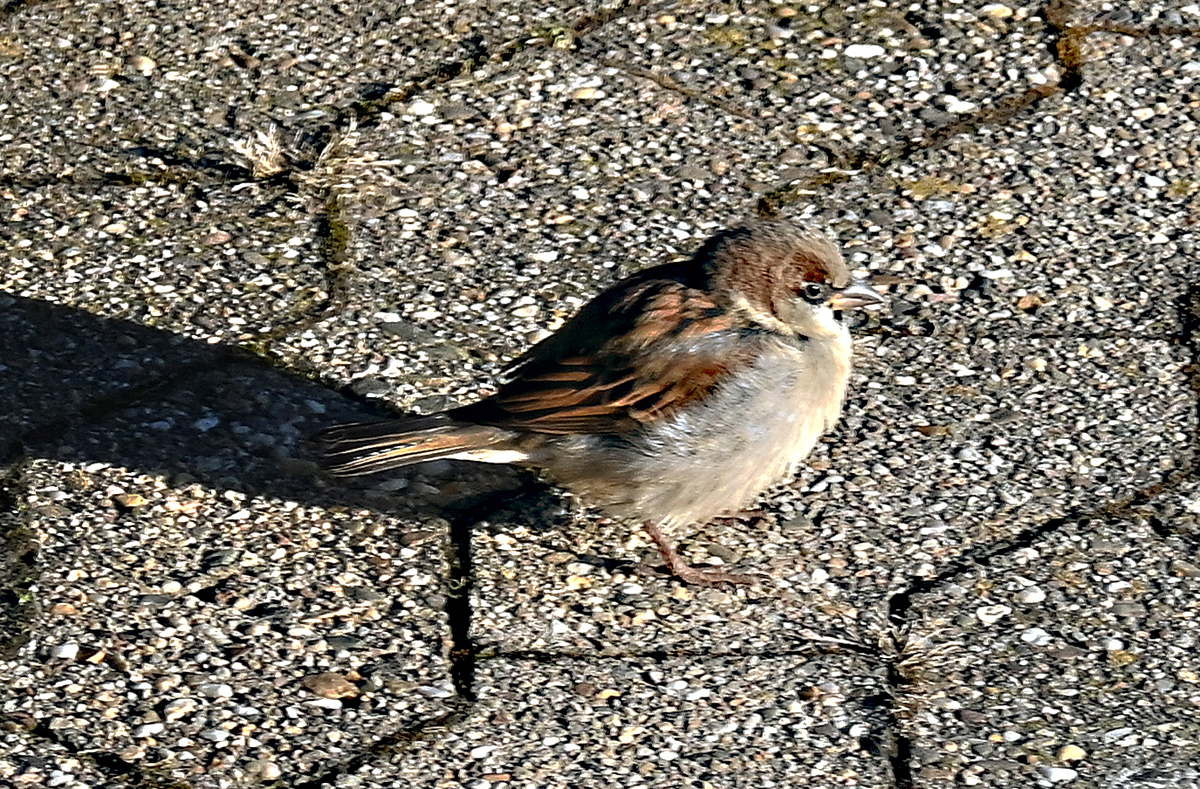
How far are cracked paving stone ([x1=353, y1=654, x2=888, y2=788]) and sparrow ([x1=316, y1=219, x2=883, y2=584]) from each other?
0.35 meters

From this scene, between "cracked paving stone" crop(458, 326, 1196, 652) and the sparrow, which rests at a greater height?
the sparrow

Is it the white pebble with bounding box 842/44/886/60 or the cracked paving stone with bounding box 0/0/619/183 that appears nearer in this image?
the cracked paving stone with bounding box 0/0/619/183

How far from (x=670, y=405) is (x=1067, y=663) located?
3.28ft

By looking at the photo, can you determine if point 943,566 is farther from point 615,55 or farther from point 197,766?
point 615,55

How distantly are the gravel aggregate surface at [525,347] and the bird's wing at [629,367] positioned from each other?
318 mm

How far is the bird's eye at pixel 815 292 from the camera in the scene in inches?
158

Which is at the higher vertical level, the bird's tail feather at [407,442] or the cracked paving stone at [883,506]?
the bird's tail feather at [407,442]

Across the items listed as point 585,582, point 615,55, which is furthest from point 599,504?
point 615,55

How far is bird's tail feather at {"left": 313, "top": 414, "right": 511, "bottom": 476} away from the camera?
3.87 meters

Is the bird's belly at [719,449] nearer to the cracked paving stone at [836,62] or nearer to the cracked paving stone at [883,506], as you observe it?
the cracked paving stone at [883,506]

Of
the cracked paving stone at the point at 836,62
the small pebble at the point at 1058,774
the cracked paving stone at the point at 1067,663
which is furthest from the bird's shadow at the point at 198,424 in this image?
the cracked paving stone at the point at 836,62

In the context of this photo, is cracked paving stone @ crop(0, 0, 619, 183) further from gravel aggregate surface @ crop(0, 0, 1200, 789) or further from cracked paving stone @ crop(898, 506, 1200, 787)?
cracked paving stone @ crop(898, 506, 1200, 787)

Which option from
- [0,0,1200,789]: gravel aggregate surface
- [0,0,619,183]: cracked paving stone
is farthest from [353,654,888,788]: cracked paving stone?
[0,0,619,183]: cracked paving stone

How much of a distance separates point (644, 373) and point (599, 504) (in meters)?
0.35
